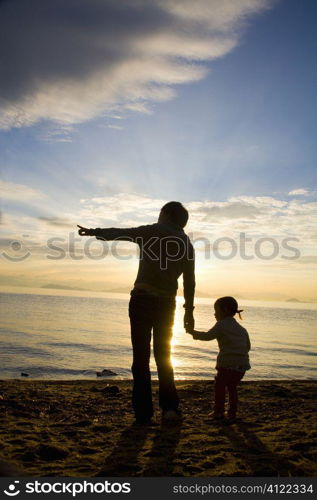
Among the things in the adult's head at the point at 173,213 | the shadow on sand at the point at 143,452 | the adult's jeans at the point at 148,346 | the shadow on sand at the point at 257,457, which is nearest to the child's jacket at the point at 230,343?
the adult's jeans at the point at 148,346

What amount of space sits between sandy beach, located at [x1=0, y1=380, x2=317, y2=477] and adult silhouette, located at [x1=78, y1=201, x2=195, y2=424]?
39 centimetres

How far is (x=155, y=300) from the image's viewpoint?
529 centimetres

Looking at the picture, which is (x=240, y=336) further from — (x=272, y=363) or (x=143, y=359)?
(x=272, y=363)

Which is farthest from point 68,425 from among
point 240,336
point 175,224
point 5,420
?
point 175,224

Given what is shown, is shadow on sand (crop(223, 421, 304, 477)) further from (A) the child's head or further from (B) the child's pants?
(A) the child's head

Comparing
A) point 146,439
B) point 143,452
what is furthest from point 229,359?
point 143,452

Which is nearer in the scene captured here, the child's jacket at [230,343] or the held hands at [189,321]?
the child's jacket at [230,343]

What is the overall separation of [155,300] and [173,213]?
1.28 metres

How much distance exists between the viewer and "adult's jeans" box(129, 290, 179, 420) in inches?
203

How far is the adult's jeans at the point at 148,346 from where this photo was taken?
5.17 metres

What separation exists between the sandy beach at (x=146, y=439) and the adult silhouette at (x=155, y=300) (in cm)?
39

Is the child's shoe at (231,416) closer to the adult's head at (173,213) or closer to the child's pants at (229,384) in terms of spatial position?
the child's pants at (229,384)

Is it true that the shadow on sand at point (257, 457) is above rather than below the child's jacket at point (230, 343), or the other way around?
below

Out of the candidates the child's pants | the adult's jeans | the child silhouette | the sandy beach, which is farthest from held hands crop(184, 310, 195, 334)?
the sandy beach
